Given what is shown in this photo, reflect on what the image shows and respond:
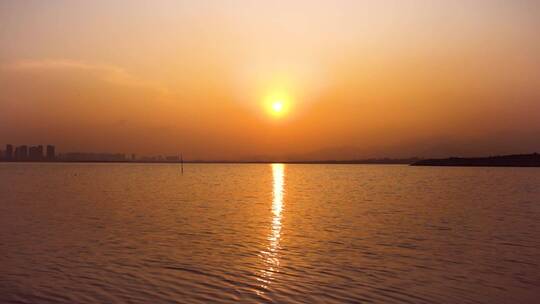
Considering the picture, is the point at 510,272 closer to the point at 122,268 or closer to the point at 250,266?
the point at 250,266

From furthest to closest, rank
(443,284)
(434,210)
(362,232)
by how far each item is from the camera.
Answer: (434,210)
(362,232)
(443,284)

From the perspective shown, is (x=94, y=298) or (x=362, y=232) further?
(x=362, y=232)

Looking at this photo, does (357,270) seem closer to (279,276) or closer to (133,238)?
(279,276)

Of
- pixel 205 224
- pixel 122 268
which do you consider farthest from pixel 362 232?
pixel 122 268

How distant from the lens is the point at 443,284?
1722cm

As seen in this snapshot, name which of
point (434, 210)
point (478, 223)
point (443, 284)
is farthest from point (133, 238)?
point (434, 210)

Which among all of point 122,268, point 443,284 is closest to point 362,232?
point 443,284

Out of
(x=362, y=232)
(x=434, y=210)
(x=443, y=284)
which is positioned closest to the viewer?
(x=443, y=284)

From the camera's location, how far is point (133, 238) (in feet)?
88.0

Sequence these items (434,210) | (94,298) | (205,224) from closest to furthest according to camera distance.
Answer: (94,298) < (205,224) < (434,210)

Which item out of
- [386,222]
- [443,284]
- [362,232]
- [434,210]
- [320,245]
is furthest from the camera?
[434,210]

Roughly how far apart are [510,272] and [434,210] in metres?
27.5

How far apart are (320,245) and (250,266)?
21.0 feet

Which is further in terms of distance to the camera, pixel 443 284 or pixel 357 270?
pixel 357 270
